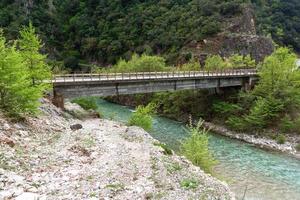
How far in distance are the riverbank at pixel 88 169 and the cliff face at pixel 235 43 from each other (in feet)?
268

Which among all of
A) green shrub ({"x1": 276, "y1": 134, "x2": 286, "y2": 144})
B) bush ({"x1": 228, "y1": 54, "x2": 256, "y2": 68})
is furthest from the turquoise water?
bush ({"x1": 228, "y1": 54, "x2": 256, "y2": 68})

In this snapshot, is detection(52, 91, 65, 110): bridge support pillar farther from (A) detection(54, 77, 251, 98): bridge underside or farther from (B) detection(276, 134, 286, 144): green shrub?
(B) detection(276, 134, 286, 144): green shrub

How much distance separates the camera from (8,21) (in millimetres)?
150125

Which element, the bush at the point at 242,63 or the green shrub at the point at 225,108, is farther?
the bush at the point at 242,63

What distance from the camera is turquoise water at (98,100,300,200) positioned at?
31766 millimetres

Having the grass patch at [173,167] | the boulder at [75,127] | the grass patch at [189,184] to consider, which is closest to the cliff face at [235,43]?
the boulder at [75,127]

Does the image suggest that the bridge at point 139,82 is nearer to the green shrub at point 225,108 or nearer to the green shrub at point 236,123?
the green shrub at point 225,108

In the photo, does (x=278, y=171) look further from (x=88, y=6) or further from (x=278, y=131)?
(x=88, y=6)

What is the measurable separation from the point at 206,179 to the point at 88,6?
509 feet

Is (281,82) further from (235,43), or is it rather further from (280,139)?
(235,43)

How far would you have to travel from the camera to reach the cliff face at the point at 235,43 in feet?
372

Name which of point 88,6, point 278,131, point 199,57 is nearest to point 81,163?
point 278,131

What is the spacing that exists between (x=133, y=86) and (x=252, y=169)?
23182mm

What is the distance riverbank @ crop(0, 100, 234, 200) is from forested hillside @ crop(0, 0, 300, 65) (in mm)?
86954
